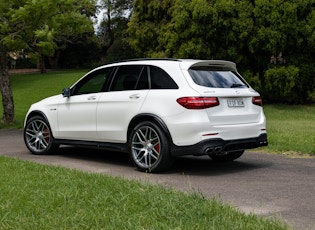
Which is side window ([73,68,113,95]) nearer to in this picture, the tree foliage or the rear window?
the rear window

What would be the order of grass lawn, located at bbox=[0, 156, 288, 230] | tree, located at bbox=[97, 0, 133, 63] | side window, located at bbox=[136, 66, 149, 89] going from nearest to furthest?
grass lawn, located at bbox=[0, 156, 288, 230] → side window, located at bbox=[136, 66, 149, 89] → tree, located at bbox=[97, 0, 133, 63]

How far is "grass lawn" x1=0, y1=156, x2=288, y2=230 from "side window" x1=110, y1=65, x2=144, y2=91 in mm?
2356

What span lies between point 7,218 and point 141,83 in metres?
3.91

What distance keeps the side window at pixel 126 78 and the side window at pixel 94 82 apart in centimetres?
26

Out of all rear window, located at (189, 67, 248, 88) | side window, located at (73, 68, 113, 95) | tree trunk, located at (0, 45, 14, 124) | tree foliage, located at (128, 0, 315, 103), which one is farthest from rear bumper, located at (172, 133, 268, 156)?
tree foliage, located at (128, 0, 315, 103)

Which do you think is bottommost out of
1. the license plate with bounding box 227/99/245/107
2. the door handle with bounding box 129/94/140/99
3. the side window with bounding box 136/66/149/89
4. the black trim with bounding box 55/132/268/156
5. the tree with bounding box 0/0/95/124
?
the black trim with bounding box 55/132/268/156

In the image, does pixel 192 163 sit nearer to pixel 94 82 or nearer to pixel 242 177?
pixel 242 177

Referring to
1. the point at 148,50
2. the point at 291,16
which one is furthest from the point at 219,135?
the point at 148,50

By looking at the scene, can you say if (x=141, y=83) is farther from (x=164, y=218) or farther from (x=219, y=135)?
(x=164, y=218)

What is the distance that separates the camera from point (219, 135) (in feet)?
23.0

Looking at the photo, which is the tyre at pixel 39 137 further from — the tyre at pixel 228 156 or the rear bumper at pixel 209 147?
the rear bumper at pixel 209 147

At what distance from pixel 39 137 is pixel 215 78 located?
3.99 m

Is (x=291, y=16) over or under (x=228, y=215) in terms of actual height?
over

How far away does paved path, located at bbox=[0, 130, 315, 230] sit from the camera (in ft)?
16.7
